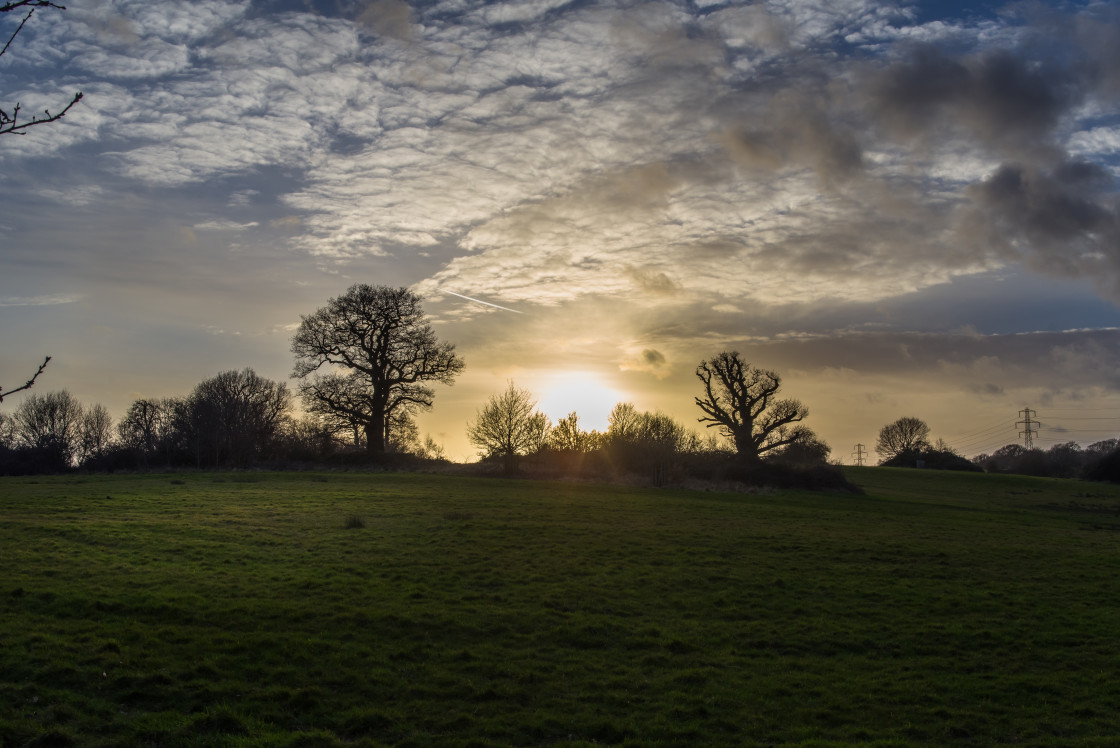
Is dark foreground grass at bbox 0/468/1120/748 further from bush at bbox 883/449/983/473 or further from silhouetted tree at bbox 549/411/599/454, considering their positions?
bush at bbox 883/449/983/473

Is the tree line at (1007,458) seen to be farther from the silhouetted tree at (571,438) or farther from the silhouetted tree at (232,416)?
the silhouetted tree at (232,416)

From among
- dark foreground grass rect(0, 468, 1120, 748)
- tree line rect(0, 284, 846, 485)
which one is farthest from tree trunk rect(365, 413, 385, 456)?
dark foreground grass rect(0, 468, 1120, 748)

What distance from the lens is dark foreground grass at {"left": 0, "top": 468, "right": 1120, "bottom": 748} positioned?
1055 cm

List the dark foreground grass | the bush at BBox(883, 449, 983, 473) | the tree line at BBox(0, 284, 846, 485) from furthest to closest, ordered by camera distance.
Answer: the bush at BBox(883, 449, 983, 473), the tree line at BBox(0, 284, 846, 485), the dark foreground grass

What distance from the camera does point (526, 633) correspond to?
14859mm

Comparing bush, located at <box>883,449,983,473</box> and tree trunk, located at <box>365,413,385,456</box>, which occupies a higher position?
tree trunk, located at <box>365,413,385,456</box>

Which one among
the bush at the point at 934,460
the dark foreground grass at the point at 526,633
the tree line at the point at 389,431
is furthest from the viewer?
the bush at the point at 934,460

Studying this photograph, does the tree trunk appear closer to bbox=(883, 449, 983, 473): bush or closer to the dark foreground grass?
the dark foreground grass

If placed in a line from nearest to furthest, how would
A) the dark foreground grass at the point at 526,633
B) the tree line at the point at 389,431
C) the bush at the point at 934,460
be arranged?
1. the dark foreground grass at the point at 526,633
2. the tree line at the point at 389,431
3. the bush at the point at 934,460

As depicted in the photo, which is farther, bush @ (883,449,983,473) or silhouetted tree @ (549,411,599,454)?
bush @ (883,449,983,473)

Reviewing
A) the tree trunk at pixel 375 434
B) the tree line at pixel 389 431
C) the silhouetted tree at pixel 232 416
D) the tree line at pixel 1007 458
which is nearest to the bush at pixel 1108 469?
the tree line at pixel 1007 458

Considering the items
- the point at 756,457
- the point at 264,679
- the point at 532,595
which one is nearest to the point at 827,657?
the point at 532,595

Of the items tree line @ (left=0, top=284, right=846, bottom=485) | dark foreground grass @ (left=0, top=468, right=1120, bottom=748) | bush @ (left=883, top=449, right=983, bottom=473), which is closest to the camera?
dark foreground grass @ (left=0, top=468, right=1120, bottom=748)

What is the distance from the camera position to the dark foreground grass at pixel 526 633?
10547mm
